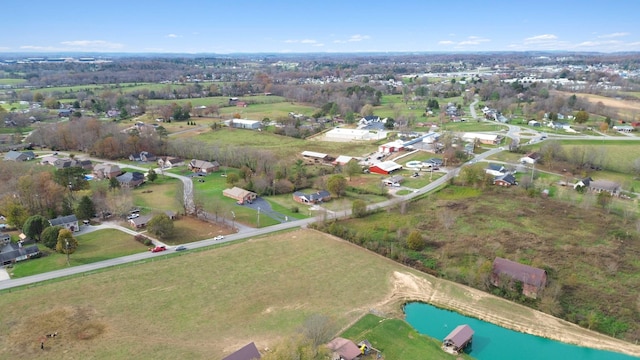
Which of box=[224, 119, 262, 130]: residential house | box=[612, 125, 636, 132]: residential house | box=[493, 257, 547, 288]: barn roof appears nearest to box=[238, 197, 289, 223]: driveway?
box=[493, 257, 547, 288]: barn roof

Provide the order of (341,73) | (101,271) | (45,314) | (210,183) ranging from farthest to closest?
(341,73) → (210,183) → (101,271) → (45,314)

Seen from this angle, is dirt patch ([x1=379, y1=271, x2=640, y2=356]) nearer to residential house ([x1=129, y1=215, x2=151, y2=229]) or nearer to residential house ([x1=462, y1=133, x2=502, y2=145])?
residential house ([x1=129, y1=215, x2=151, y2=229])

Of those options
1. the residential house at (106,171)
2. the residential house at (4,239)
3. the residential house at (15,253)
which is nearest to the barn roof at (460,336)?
the residential house at (15,253)

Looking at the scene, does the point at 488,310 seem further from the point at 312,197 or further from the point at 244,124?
the point at 244,124

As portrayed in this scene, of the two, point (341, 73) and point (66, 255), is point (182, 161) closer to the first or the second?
point (66, 255)

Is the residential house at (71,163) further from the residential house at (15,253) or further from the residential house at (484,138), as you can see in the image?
Result: the residential house at (484,138)

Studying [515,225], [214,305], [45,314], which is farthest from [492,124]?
[45,314]
